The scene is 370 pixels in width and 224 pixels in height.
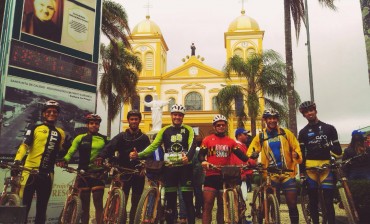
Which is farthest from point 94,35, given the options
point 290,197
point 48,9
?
point 290,197

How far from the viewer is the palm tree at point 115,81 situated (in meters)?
23.0

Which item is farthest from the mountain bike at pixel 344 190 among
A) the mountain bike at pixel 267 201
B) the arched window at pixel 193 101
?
the arched window at pixel 193 101

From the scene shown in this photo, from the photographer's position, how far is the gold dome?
51.9 metres

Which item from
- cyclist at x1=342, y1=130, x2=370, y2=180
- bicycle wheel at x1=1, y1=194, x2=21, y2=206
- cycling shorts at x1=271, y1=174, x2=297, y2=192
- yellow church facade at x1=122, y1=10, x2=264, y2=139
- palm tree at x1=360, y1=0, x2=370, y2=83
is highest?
yellow church facade at x1=122, y1=10, x2=264, y2=139

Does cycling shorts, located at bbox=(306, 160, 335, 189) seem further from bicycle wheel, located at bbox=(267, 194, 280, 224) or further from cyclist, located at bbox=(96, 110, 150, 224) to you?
cyclist, located at bbox=(96, 110, 150, 224)

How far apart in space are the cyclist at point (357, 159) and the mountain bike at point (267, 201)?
2.68m

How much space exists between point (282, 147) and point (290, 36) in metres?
8.28

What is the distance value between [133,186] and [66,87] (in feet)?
9.46

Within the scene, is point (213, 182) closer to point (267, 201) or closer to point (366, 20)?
point (267, 201)

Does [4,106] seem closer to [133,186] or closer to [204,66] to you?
[133,186]

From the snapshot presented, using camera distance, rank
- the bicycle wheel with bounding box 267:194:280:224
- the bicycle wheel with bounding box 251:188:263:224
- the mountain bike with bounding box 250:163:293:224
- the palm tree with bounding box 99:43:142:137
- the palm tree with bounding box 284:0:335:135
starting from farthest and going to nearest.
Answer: the palm tree with bounding box 99:43:142:137, the palm tree with bounding box 284:0:335:135, the bicycle wheel with bounding box 251:188:263:224, the mountain bike with bounding box 250:163:293:224, the bicycle wheel with bounding box 267:194:280:224

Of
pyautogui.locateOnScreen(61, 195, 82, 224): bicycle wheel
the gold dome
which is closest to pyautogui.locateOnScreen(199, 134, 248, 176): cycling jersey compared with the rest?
pyautogui.locateOnScreen(61, 195, 82, 224): bicycle wheel

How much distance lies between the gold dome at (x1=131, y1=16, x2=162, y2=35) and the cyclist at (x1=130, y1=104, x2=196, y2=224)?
47.7 m

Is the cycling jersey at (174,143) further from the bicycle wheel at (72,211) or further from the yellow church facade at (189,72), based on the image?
the yellow church facade at (189,72)
